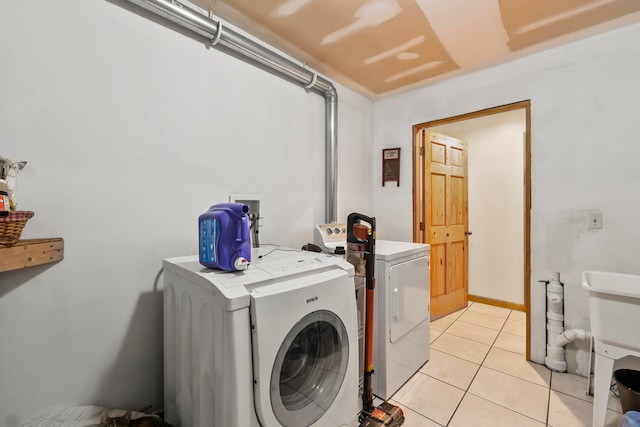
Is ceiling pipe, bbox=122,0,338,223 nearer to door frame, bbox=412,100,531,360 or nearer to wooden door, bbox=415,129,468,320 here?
door frame, bbox=412,100,531,360

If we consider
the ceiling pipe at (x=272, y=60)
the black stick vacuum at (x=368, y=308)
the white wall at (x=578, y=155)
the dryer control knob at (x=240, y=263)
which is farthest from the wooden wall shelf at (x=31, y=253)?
the white wall at (x=578, y=155)

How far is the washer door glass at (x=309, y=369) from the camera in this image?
1.07 meters

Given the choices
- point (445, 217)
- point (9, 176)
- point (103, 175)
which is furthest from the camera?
point (445, 217)

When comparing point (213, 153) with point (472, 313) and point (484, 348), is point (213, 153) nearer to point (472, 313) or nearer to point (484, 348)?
point (484, 348)

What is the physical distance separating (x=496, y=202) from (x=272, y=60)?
3.26 metres

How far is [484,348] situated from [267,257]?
88.4 inches

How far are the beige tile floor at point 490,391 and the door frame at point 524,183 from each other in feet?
0.91

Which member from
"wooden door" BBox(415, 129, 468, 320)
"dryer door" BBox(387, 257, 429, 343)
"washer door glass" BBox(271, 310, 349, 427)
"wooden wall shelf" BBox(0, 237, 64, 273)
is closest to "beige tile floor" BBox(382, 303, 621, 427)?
"dryer door" BBox(387, 257, 429, 343)

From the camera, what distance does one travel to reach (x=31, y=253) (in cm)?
113

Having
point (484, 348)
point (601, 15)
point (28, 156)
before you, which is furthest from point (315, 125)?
point (484, 348)

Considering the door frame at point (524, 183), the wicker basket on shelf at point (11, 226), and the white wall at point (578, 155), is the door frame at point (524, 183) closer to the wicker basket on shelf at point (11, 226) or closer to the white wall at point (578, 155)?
the white wall at point (578, 155)

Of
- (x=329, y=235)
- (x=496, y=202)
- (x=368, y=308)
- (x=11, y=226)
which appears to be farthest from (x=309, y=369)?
(x=496, y=202)

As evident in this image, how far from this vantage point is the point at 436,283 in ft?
10.3

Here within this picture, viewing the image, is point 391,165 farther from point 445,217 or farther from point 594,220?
point 594,220
